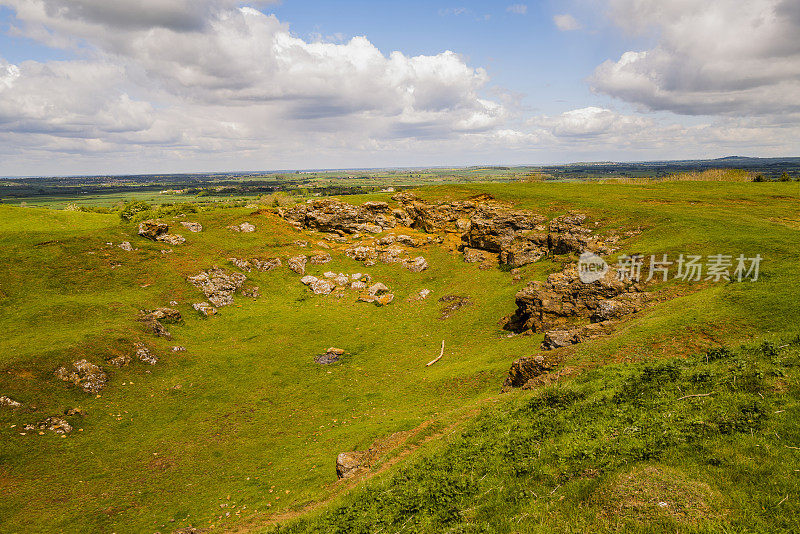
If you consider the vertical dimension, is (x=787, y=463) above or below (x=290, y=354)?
above

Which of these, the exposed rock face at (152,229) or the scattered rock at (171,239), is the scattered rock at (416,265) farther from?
the exposed rock face at (152,229)

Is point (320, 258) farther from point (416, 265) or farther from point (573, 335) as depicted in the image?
point (573, 335)

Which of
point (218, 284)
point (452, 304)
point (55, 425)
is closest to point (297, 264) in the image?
point (218, 284)

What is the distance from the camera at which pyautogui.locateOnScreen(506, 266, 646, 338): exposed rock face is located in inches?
1227

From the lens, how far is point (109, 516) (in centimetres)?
1864

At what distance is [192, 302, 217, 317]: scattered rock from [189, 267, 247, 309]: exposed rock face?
45.7 inches

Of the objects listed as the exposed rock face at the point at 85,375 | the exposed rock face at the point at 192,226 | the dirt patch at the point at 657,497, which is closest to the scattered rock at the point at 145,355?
the exposed rock face at the point at 85,375

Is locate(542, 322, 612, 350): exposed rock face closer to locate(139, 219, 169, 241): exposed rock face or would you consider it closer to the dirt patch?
the dirt patch

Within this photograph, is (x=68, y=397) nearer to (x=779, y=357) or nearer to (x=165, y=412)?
(x=165, y=412)

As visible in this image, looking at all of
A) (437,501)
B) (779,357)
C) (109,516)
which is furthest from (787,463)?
(109,516)

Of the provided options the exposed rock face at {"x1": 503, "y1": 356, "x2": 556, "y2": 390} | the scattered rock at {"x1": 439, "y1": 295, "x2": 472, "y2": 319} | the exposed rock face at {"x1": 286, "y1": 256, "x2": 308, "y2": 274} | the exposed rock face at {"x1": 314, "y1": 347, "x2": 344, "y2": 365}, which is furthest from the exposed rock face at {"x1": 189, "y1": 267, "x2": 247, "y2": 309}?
the exposed rock face at {"x1": 503, "y1": 356, "x2": 556, "y2": 390}

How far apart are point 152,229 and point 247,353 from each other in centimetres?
3095

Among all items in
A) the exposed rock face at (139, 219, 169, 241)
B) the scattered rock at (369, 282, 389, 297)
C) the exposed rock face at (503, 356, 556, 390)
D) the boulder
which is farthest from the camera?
the boulder

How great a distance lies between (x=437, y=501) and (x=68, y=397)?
29810 millimetres
